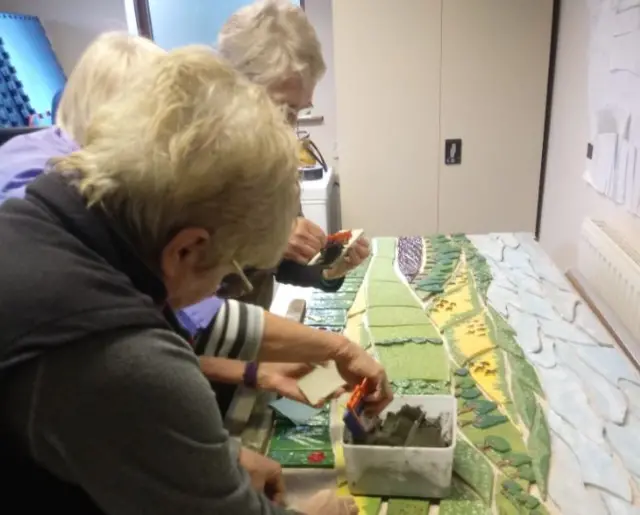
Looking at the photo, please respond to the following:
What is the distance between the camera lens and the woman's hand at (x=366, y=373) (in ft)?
3.26

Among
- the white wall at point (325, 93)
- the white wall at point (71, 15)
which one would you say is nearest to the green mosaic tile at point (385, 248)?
the white wall at point (325, 93)

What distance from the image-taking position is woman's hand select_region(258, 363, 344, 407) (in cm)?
108

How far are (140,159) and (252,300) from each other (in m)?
0.86

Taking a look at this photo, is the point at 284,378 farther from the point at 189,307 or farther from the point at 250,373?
the point at 189,307

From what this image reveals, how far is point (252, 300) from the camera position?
1.42m

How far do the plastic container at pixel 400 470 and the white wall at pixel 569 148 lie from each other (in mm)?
1485

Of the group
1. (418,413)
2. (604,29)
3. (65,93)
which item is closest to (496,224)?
(604,29)

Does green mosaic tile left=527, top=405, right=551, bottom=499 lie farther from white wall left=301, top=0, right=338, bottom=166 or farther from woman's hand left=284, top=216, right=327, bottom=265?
white wall left=301, top=0, right=338, bottom=166

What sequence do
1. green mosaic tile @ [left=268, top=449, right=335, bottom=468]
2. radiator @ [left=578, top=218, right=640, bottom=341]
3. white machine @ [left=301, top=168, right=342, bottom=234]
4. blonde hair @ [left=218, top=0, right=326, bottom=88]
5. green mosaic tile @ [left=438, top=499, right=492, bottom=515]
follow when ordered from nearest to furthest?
green mosaic tile @ [left=438, top=499, right=492, bottom=515], green mosaic tile @ [left=268, top=449, right=335, bottom=468], blonde hair @ [left=218, top=0, right=326, bottom=88], radiator @ [left=578, top=218, right=640, bottom=341], white machine @ [left=301, top=168, right=342, bottom=234]

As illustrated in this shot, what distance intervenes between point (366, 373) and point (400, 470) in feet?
0.59

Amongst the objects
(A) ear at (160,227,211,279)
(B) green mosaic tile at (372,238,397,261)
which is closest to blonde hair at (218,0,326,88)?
(B) green mosaic tile at (372,238,397,261)

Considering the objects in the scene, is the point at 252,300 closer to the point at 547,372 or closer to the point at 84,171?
the point at 547,372

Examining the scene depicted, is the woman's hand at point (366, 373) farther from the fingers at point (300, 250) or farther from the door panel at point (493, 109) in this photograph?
the door panel at point (493, 109)

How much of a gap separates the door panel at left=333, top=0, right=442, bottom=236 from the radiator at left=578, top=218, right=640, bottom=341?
2.92ft
